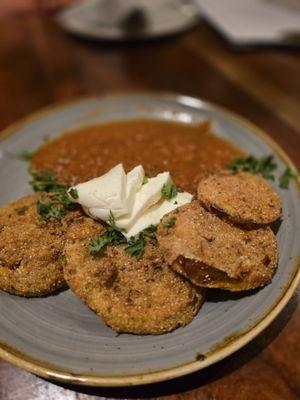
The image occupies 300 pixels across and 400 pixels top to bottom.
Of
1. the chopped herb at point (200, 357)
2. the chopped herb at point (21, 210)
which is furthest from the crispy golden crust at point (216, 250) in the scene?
the chopped herb at point (21, 210)

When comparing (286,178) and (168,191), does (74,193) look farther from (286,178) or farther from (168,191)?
(286,178)

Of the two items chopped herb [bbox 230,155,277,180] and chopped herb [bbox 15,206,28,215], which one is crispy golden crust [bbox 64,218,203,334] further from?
chopped herb [bbox 230,155,277,180]

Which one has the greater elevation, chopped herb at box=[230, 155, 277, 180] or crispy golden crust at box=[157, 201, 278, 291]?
crispy golden crust at box=[157, 201, 278, 291]

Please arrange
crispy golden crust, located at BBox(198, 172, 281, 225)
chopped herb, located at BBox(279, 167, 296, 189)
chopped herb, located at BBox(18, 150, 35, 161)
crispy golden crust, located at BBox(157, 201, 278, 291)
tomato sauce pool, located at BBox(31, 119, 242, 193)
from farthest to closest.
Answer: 1. chopped herb, located at BBox(18, 150, 35, 161)
2. tomato sauce pool, located at BBox(31, 119, 242, 193)
3. chopped herb, located at BBox(279, 167, 296, 189)
4. crispy golden crust, located at BBox(198, 172, 281, 225)
5. crispy golden crust, located at BBox(157, 201, 278, 291)

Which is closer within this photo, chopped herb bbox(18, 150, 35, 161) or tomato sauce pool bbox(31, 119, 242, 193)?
Answer: tomato sauce pool bbox(31, 119, 242, 193)

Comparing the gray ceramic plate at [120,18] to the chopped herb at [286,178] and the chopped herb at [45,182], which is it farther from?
the chopped herb at [286,178]

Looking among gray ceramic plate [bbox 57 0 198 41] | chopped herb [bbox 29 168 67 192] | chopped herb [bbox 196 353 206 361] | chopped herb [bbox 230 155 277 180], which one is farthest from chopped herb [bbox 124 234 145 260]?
gray ceramic plate [bbox 57 0 198 41]

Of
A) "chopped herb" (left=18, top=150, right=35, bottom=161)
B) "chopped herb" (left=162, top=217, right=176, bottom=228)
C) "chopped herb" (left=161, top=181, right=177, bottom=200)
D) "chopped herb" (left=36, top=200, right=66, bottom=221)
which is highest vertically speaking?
"chopped herb" (left=162, top=217, right=176, bottom=228)

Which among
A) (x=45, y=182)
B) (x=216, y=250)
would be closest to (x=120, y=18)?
(x=45, y=182)
